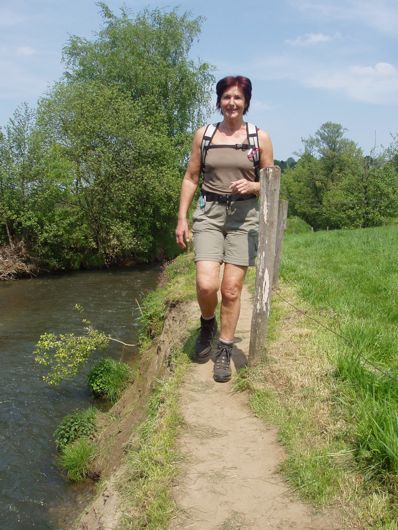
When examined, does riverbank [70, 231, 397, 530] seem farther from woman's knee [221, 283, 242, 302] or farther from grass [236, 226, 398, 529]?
woman's knee [221, 283, 242, 302]

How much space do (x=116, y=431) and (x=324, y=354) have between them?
3.08 m

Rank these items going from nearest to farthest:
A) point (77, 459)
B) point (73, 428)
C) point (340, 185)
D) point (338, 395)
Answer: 1. point (338, 395)
2. point (77, 459)
3. point (73, 428)
4. point (340, 185)

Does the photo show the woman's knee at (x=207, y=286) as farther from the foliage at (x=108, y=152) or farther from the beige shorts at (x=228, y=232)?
the foliage at (x=108, y=152)

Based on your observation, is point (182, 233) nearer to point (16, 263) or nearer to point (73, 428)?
point (73, 428)

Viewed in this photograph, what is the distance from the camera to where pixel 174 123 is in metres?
32.5

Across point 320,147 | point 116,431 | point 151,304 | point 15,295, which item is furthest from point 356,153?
point 116,431

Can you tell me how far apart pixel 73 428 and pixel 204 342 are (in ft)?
10.1

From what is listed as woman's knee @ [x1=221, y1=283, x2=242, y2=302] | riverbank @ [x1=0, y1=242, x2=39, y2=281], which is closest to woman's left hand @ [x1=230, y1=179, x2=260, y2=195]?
woman's knee @ [x1=221, y1=283, x2=242, y2=302]

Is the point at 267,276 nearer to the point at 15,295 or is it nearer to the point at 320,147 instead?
the point at 15,295

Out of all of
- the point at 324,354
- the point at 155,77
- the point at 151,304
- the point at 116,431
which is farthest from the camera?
the point at 155,77

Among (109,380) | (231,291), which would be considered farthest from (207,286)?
(109,380)

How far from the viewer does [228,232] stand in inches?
192

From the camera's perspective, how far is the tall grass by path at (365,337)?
303cm

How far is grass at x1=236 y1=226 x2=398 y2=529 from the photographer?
2.93 m
